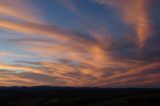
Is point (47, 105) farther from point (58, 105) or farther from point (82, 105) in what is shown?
point (82, 105)

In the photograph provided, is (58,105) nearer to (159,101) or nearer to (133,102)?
(133,102)

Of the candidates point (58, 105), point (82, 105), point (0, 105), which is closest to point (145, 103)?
point (82, 105)

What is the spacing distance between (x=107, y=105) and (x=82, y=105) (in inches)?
731

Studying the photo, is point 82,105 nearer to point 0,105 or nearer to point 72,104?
point 72,104

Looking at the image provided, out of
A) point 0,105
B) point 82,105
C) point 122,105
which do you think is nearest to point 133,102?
point 122,105

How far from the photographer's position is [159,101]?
325ft

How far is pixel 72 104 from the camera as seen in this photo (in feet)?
395

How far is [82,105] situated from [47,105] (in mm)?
15553

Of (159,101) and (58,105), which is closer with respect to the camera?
(159,101)

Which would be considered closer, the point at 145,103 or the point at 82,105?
the point at 145,103

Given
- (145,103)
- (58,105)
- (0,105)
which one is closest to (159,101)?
(145,103)

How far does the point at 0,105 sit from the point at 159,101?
2513 inches

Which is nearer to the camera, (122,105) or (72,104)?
(122,105)

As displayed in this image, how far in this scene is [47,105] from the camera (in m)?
120
